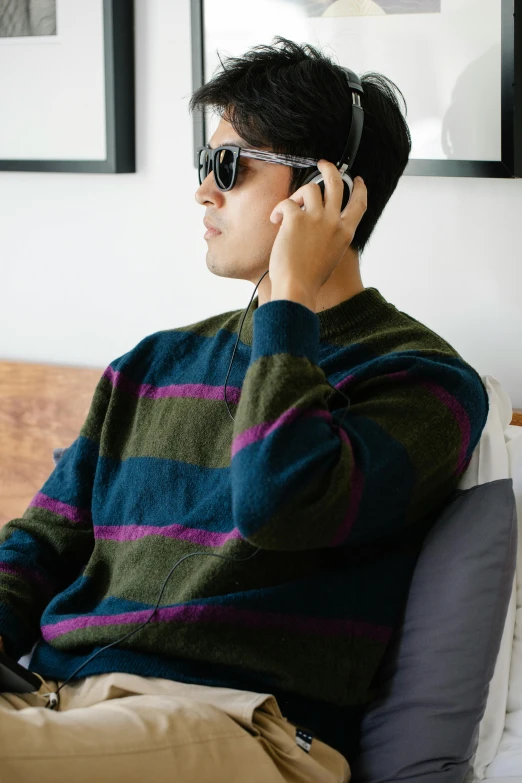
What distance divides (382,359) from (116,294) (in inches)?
39.9

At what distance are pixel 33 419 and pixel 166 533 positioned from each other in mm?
844

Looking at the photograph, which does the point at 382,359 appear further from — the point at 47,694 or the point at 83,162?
the point at 83,162

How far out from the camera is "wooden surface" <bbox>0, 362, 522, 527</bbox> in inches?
84.0

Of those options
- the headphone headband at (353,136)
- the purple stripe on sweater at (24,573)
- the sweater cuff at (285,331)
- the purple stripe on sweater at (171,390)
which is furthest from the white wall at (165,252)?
the purple stripe on sweater at (24,573)

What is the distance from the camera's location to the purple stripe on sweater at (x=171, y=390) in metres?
1.49

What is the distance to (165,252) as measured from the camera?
2.10m

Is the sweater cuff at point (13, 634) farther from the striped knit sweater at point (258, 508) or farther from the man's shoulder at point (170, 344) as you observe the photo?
the man's shoulder at point (170, 344)

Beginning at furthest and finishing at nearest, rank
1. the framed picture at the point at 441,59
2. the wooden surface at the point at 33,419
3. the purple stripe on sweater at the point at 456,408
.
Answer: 1. the wooden surface at the point at 33,419
2. the framed picture at the point at 441,59
3. the purple stripe on sweater at the point at 456,408

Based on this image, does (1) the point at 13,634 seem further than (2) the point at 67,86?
No

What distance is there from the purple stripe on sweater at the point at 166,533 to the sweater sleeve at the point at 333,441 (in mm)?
176

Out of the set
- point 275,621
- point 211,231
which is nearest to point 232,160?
point 211,231

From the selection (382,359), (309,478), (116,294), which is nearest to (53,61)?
(116,294)

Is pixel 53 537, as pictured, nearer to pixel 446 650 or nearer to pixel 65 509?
pixel 65 509

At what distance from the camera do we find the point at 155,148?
206 centimetres
